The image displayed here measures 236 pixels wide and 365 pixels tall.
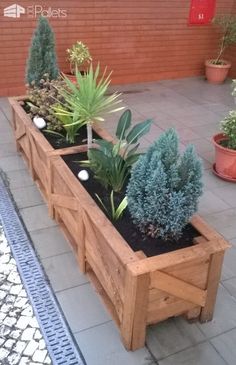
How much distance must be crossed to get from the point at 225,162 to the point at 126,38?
10.9ft

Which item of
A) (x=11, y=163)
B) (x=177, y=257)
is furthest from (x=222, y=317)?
(x=11, y=163)

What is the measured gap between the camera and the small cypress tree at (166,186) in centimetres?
192

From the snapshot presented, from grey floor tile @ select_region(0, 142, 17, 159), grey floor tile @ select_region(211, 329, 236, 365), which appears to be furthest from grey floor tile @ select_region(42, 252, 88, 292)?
grey floor tile @ select_region(0, 142, 17, 159)

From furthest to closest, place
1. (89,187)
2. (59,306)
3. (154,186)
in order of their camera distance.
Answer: (89,187) < (59,306) < (154,186)

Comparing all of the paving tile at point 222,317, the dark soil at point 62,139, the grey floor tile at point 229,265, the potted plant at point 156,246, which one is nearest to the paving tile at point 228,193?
the grey floor tile at point 229,265

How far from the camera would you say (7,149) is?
4.11 meters

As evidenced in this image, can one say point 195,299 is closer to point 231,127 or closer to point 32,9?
point 231,127

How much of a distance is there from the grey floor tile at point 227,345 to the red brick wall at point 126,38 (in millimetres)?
4571

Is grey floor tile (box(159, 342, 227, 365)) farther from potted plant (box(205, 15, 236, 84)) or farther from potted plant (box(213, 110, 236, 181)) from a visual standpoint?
potted plant (box(205, 15, 236, 84))

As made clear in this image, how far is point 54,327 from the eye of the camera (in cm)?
216

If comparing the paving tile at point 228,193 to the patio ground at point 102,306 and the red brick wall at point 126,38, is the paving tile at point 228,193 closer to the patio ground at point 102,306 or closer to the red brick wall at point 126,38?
the patio ground at point 102,306

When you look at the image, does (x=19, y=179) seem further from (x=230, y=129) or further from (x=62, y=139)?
(x=230, y=129)

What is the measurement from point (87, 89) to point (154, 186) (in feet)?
3.51

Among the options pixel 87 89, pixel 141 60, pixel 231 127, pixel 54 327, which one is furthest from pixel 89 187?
pixel 141 60
